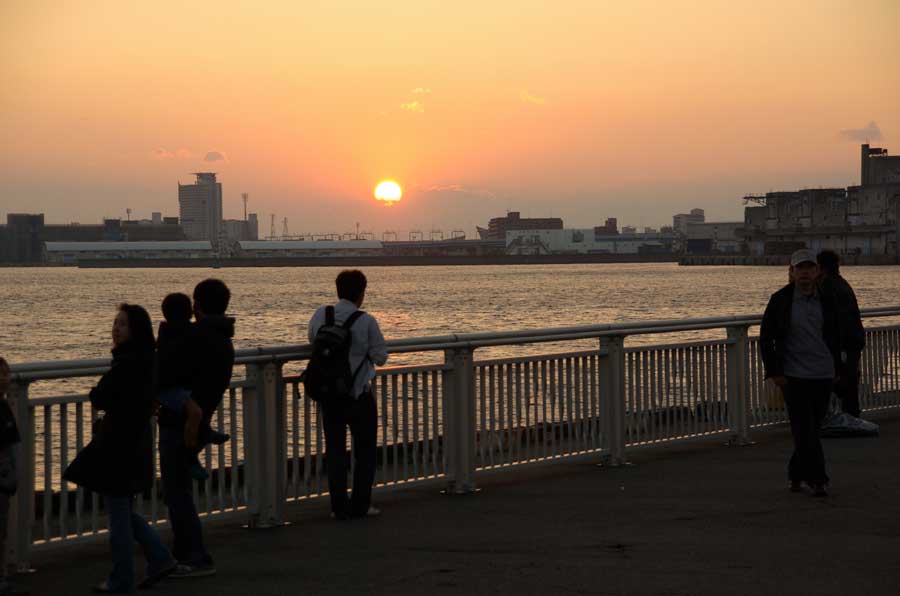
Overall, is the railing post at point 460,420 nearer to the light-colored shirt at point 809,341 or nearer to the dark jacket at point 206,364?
the light-colored shirt at point 809,341

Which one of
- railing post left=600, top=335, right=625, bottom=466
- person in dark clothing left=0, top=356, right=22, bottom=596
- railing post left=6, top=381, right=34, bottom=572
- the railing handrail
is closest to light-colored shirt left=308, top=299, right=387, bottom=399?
the railing handrail

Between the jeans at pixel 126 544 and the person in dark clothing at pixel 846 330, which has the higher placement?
the person in dark clothing at pixel 846 330

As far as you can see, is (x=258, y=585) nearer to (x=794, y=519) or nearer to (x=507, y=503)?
(x=507, y=503)

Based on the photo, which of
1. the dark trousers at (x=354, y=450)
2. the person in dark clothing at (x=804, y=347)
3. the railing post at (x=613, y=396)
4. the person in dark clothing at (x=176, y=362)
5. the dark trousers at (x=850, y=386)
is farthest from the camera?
the railing post at (x=613, y=396)

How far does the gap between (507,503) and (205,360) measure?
10.6 feet

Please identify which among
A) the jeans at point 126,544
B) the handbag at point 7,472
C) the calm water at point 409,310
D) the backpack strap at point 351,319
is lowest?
the calm water at point 409,310

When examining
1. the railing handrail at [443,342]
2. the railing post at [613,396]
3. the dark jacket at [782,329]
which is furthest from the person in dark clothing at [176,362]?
the railing post at [613,396]

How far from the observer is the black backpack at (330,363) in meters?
8.45

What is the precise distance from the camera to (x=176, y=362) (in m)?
6.89

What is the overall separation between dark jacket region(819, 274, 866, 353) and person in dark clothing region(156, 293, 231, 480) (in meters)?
5.54

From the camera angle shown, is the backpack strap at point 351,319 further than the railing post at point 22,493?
Yes

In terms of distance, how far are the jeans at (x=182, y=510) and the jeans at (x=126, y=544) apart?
0.83ft

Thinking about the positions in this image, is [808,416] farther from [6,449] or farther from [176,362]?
[6,449]

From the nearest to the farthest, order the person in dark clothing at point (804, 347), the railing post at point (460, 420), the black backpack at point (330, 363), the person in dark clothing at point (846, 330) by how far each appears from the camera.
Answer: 1. the black backpack at point (330, 363)
2. the person in dark clothing at point (804, 347)
3. the railing post at point (460, 420)
4. the person in dark clothing at point (846, 330)
